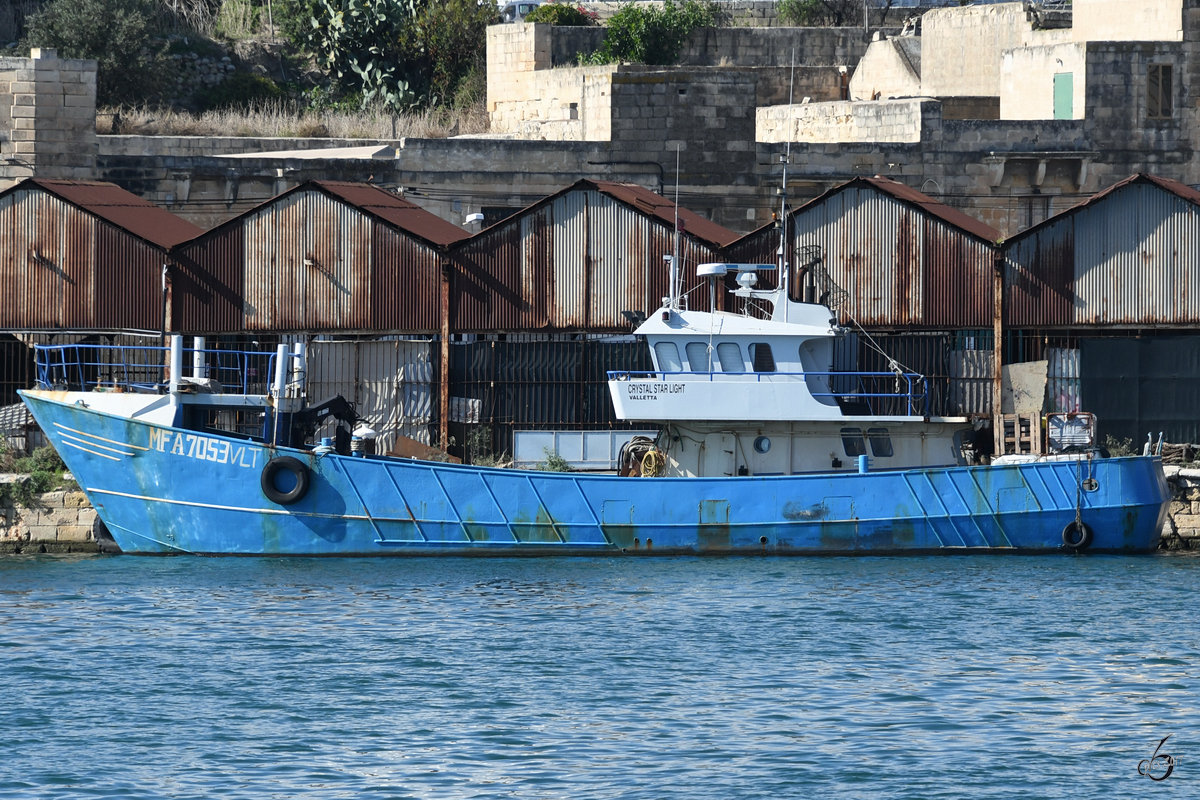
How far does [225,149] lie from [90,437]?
16.1 metres

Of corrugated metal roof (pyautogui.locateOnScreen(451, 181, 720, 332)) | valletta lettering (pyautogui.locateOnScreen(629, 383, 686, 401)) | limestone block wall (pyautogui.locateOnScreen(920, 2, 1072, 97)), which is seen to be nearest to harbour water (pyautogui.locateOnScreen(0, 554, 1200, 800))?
valletta lettering (pyautogui.locateOnScreen(629, 383, 686, 401))

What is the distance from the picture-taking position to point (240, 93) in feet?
184

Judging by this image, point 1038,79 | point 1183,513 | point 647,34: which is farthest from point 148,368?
point 1038,79

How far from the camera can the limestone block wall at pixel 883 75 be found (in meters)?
50.3

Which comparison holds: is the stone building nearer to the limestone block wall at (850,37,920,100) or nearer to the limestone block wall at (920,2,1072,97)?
the limestone block wall at (920,2,1072,97)

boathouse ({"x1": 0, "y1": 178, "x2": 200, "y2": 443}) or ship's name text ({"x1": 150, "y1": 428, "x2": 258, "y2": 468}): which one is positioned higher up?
boathouse ({"x1": 0, "y1": 178, "x2": 200, "y2": 443})

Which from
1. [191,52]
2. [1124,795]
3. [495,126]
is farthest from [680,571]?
[191,52]

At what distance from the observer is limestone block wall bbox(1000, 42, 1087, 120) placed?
43469 mm

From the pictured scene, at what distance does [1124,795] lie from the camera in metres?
16.8

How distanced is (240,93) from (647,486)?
31.3 m

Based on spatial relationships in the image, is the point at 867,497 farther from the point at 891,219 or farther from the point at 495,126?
the point at 495,126

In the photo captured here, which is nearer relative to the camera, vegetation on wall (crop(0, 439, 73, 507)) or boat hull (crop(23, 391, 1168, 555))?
boat hull (crop(23, 391, 1168, 555))

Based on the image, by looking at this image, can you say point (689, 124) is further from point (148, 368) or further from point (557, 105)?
point (148, 368)

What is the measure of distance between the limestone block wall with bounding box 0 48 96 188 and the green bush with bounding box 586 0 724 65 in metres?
15.5
